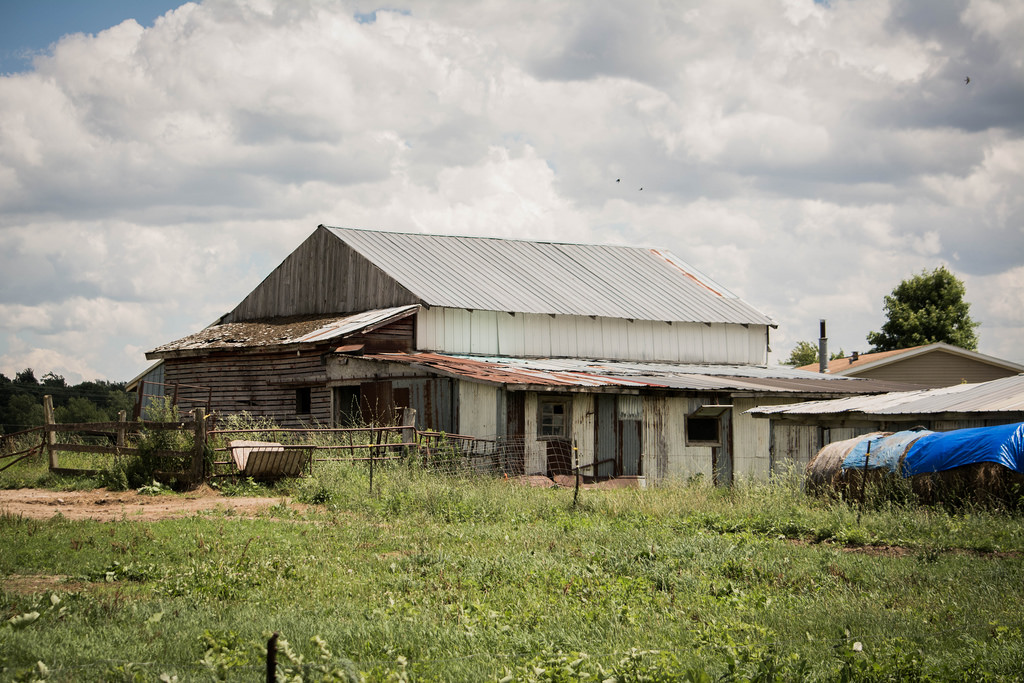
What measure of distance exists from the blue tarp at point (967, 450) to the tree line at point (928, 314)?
40020 millimetres

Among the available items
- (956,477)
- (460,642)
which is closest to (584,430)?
(956,477)

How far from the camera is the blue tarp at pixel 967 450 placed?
13.7 metres

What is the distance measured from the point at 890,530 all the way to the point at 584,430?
36.0 ft

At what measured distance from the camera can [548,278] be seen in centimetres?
3419

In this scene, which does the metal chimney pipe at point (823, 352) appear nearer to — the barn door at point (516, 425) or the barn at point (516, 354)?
the barn at point (516, 354)

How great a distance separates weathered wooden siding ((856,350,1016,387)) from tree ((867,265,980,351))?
10.2m

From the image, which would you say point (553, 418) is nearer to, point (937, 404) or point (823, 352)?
point (937, 404)

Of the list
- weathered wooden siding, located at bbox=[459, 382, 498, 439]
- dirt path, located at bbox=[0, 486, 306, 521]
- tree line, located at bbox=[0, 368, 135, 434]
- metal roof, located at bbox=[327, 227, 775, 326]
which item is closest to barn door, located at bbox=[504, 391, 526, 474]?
weathered wooden siding, located at bbox=[459, 382, 498, 439]

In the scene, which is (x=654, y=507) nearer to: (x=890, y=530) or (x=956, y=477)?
(x=890, y=530)

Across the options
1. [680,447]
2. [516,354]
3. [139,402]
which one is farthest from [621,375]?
[139,402]

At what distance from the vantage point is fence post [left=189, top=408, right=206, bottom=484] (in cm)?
1667

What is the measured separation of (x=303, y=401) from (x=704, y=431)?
1151 cm

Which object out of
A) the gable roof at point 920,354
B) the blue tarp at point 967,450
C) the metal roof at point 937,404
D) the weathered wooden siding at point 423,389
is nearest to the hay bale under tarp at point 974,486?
the blue tarp at point 967,450

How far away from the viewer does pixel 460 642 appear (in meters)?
A: 7.44
